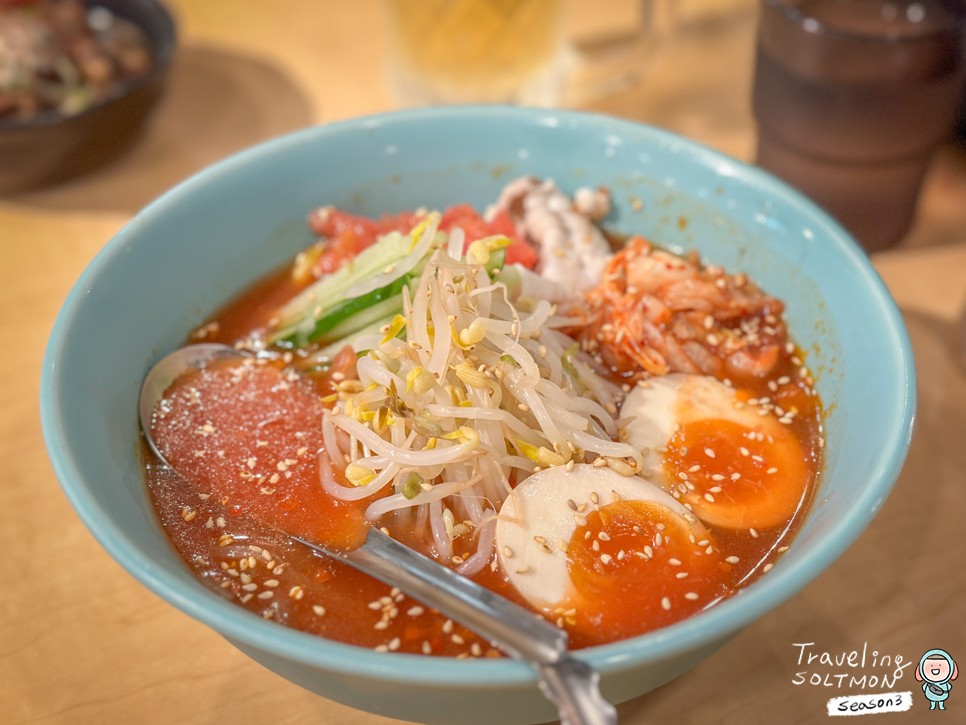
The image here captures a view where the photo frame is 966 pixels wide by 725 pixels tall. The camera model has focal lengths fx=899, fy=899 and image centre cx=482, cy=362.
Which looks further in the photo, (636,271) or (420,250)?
(636,271)

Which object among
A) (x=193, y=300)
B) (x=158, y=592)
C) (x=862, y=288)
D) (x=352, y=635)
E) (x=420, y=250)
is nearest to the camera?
(x=158, y=592)

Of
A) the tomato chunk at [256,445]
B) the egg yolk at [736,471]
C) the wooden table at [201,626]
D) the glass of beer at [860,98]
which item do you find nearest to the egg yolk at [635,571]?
the egg yolk at [736,471]

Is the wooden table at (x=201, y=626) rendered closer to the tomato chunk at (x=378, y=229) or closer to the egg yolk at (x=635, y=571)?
the egg yolk at (x=635, y=571)

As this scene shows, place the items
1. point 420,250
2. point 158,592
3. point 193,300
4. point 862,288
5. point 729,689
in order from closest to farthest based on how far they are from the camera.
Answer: point 158,592, point 729,689, point 862,288, point 420,250, point 193,300

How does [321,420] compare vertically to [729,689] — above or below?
above

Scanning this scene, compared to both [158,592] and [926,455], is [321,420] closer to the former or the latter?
[158,592]

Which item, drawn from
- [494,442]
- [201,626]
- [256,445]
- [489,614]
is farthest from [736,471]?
[201,626]

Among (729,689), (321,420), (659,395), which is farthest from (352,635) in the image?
(659,395)

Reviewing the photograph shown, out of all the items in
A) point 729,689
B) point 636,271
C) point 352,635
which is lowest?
point 729,689
